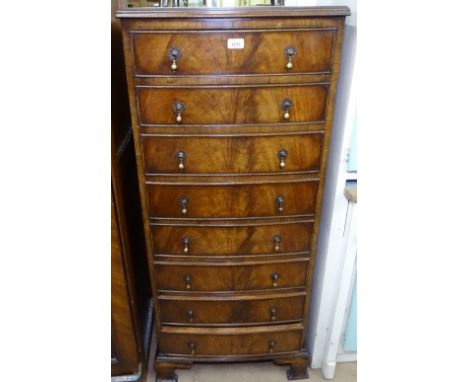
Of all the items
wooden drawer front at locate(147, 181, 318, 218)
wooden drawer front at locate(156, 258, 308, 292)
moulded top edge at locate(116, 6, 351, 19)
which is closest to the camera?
moulded top edge at locate(116, 6, 351, 19)

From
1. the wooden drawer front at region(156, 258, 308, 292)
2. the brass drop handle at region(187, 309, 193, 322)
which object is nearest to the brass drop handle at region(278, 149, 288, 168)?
the wooden drawer front at region(156, 258, 308, 292)

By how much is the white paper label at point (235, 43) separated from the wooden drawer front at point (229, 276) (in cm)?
67

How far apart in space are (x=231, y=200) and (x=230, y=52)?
43 centimetres

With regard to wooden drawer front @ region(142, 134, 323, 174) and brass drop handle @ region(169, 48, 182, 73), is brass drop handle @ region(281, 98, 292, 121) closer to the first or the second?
wooden drawer front @ region(142, 134, 323, 174)

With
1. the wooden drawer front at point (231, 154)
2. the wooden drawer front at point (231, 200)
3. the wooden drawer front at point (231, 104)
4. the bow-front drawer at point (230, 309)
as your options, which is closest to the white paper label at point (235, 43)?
the wooden drawer front at point (231, 104)

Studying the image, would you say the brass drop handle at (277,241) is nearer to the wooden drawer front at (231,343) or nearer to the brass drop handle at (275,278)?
the brass drop handle at (275,278)

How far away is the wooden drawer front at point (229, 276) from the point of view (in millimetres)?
1271

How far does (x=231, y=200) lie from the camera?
3.85 feet

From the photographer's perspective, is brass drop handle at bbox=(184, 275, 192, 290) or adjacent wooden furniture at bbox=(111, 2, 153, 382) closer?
adjacent wooden furniture at bbox=(111, 2, 153, 382)

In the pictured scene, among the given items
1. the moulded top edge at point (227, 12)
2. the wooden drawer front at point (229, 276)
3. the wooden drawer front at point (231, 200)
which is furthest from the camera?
the wooden drawer front at point (229, 276)

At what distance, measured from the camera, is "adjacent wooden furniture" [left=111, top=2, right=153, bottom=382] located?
3.80 feet

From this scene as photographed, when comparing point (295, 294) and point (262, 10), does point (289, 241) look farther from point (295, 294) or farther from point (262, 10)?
point (262, 10)

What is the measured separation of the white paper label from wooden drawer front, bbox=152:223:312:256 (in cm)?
53
